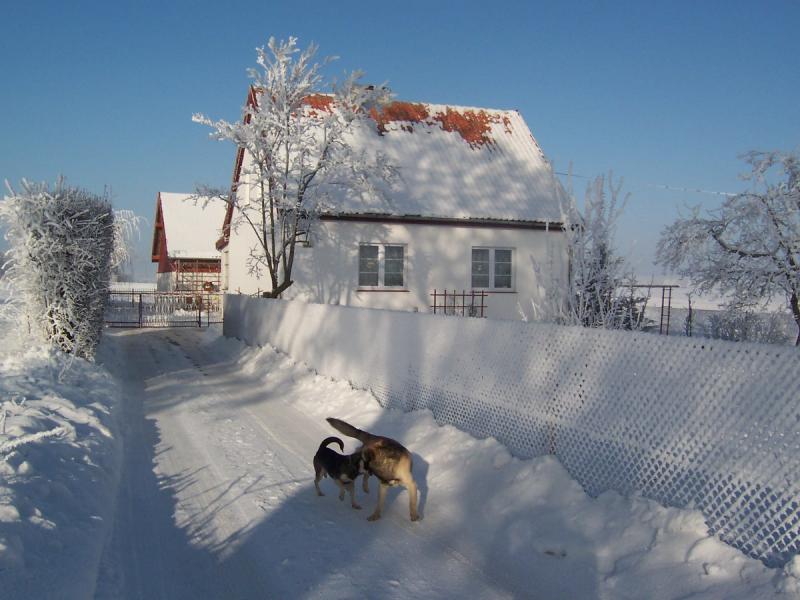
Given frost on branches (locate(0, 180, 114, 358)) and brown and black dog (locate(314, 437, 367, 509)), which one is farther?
frost on branches (locate(0, 180, 114, 358))

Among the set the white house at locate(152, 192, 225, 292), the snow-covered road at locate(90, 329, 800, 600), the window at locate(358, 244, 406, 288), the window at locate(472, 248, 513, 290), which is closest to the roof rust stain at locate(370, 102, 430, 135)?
the window at locate(358, 244, 406, 288)

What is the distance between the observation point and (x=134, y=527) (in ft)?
17.8

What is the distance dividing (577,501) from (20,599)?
4.09 metres

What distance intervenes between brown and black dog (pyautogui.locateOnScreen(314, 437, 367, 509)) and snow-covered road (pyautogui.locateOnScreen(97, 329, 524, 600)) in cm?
17

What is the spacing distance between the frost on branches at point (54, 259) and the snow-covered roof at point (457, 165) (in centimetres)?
819

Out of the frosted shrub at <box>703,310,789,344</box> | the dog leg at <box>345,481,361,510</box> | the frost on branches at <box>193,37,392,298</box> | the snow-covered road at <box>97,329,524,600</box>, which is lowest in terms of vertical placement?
the snow-covered road at <box>97,329,524,600</box>

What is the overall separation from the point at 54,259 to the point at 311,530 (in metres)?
8.25

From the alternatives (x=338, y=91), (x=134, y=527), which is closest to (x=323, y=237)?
(x=338, y=91)

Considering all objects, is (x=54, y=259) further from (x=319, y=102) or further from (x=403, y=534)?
(x=319, y=102)

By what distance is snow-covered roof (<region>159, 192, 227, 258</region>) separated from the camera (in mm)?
41094

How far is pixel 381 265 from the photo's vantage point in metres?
19.9

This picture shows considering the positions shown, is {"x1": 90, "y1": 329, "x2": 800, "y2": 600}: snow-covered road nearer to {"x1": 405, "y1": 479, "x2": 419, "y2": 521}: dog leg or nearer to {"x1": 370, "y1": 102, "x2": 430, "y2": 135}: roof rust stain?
{"x1": 405, "y1": 479, "x2": 419, "y2": 521}: dog leg

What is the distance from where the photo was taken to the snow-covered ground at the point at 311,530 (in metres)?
4.36

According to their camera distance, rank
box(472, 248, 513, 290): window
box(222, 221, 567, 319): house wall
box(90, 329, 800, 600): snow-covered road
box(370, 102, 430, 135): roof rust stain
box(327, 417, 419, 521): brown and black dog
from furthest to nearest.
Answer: box(370, 102, 430, 135): roof rust stain → box(472, 248, 513, 290): window → box(222, 221, 567, 319): house wall → box(327, 417, 419, 521): brown and black dog → box(90, 329, 800, 600): snow-covered road
